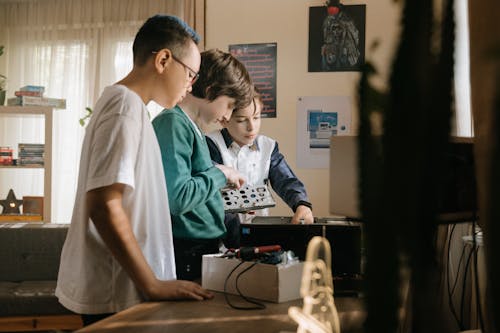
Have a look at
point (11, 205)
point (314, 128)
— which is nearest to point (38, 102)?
point (11, 205)

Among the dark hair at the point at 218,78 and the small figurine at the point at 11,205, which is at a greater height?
the dark hair at the point at 218,78

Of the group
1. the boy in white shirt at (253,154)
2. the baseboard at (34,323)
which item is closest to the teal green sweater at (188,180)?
the boy in white shirt at (253,154)

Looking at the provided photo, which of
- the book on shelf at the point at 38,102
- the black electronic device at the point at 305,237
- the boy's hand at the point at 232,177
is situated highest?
the book on shelf at the point at 38,102

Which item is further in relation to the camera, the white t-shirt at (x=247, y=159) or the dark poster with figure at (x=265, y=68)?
the dark poster with figure at (x=265, y=68)

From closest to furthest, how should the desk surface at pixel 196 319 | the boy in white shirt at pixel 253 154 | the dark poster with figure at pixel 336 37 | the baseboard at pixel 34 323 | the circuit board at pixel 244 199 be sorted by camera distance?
the desk surface at pixel 196 319 < the circuit board at pixel 244 199 < the boy in white shirt at pixel 253 154 < the baseboard at pixel 34 323 < the dark poster with figure at pixel 336 37

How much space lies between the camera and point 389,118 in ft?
0.97

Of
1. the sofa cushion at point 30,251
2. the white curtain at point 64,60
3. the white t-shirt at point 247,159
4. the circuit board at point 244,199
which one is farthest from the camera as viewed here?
the white curtain at point 64,60

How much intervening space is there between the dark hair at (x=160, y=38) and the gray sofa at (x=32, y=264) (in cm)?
213

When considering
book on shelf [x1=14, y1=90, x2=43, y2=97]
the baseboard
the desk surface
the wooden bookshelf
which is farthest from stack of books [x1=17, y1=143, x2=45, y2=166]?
the desk surface

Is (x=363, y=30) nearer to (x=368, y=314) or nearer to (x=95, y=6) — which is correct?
(x=95, y=6)

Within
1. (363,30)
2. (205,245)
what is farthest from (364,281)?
(363,30)

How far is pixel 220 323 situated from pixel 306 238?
17.5 inches

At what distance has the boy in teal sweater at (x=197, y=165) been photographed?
4.40 ft

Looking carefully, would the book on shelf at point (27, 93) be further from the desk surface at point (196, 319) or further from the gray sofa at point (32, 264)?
the desk surface at point (196, 319)
